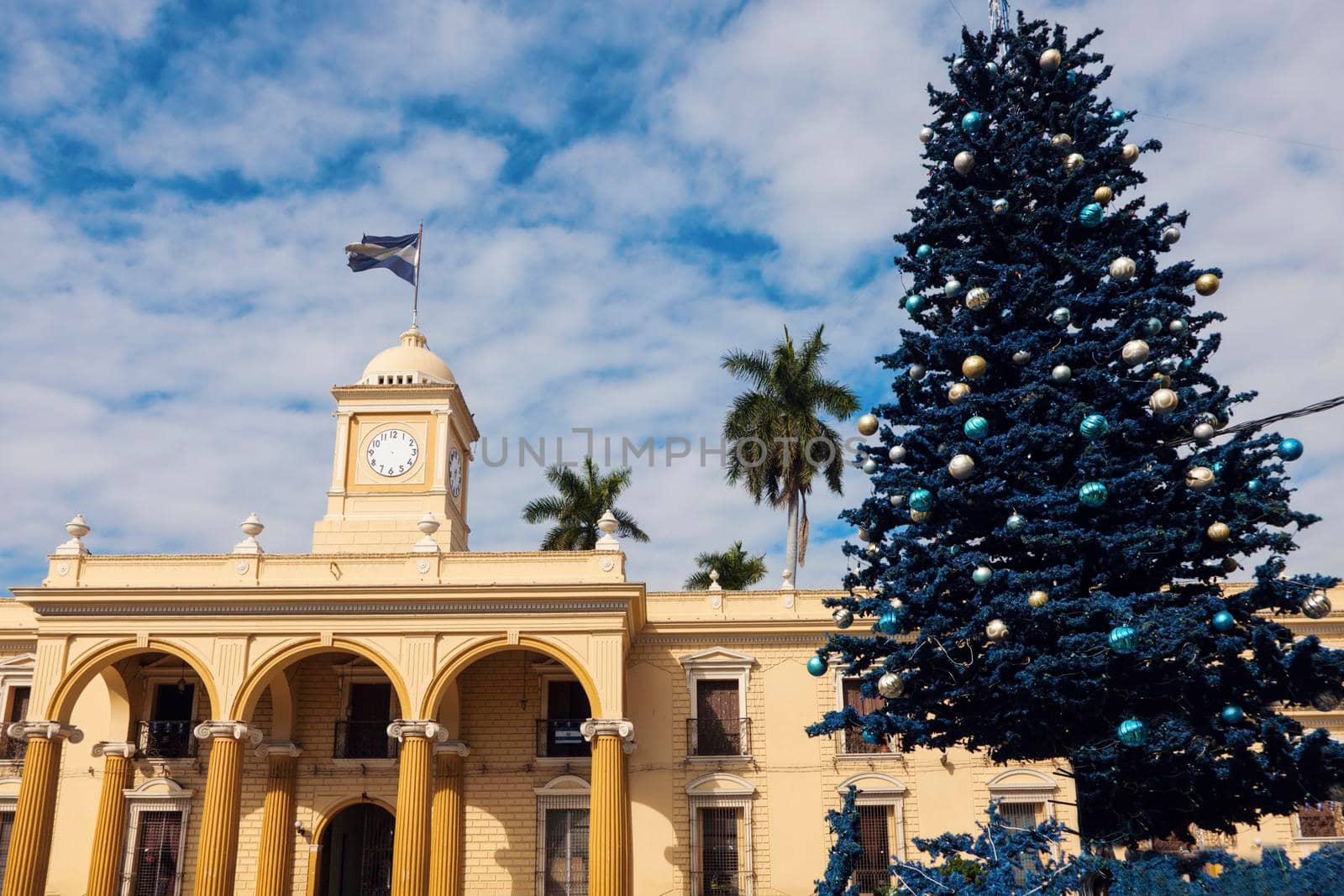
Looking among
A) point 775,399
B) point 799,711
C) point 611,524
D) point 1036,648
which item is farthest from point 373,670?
point 1036,648

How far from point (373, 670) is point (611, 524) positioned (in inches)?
256

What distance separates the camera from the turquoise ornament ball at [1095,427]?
40.0 ft

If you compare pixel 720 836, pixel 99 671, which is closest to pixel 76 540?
pixel 99 671

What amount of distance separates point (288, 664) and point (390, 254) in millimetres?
11286

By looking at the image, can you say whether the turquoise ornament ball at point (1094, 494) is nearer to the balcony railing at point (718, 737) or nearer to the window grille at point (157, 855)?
the balcony railing at point (718, 737)

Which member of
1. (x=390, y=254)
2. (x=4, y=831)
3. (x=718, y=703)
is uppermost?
(x=390, y=254)

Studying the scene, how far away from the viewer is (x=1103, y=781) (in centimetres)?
1253

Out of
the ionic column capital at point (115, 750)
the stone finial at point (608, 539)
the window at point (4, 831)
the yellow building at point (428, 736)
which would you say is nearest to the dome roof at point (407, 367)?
the yellow building at point (428, 736)

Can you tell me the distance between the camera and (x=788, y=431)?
33250 millimetres

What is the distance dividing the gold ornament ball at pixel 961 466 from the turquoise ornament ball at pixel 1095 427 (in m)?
1.23

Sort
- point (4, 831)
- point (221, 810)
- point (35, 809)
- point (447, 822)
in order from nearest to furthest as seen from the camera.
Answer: point (221, 810)
point (35, 809)
point (447, 822)
point (4, 831)

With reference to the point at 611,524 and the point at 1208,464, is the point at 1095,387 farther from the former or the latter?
the point at 611,524

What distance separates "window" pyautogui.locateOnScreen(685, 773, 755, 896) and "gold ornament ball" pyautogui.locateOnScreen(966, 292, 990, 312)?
1381 centimetres

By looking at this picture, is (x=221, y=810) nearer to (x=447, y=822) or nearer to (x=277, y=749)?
(x=277, y=749)
